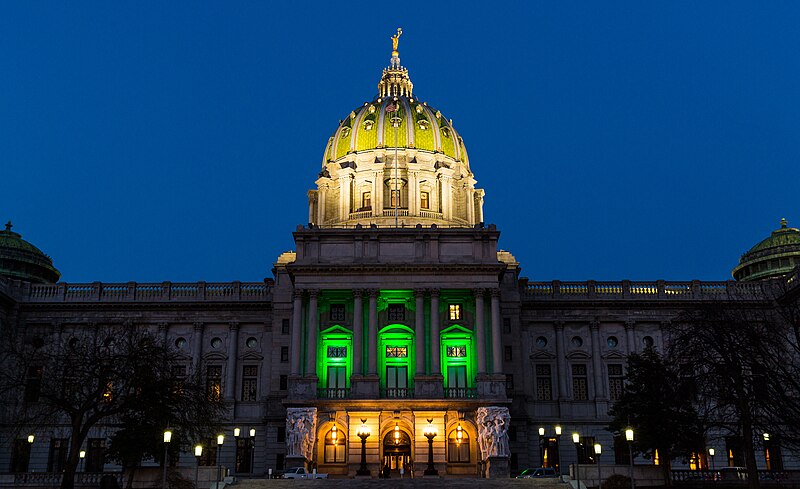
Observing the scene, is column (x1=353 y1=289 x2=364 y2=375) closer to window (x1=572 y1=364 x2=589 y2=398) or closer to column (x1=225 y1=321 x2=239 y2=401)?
column (x1=225 y1=321 x2=239 y2=401)

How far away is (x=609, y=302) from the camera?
2965 inches

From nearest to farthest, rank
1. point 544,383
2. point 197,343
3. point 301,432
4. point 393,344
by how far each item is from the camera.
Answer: point 301,432
point 393,344
point 544,383
point 197,343

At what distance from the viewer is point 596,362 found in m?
74.0

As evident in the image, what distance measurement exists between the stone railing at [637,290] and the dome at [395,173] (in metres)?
12.8

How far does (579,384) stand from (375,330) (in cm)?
1884

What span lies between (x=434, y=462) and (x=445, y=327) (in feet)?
34.5

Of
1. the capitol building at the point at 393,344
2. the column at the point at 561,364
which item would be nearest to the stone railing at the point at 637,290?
the capitol building at the point at 393,344

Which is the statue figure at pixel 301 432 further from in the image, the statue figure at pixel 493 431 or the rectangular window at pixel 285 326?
the rectangular window at pixel 285 326

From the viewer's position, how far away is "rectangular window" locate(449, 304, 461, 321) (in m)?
69.2

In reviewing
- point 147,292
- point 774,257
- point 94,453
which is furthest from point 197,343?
point 774,257

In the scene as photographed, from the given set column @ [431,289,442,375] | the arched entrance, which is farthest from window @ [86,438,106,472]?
column @ [431,289,442,375]

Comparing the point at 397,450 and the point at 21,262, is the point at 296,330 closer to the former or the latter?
the point at 397,450

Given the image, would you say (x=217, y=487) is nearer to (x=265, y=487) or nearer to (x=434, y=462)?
(x=265, y=487)

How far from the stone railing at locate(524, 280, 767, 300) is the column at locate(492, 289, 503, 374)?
926 cm
